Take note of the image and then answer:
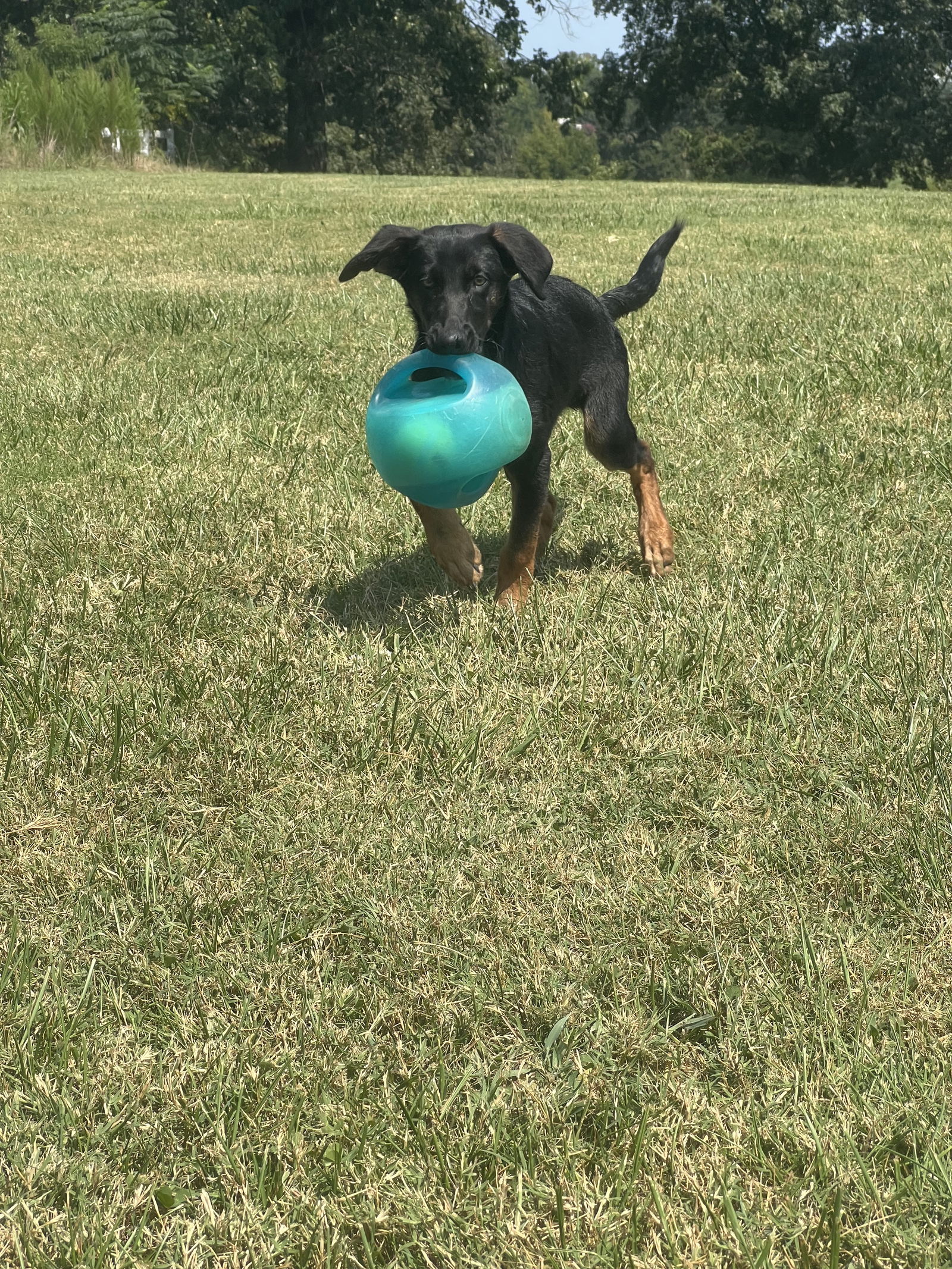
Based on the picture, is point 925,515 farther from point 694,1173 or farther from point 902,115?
point 902,115

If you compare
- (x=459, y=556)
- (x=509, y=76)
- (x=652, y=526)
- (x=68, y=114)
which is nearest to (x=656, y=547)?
(x=652, y=526)

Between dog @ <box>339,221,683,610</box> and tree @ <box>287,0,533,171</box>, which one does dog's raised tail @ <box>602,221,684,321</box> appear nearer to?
dog @ <box>339,221,683,610</box>

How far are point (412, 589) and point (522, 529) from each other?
1.46ft

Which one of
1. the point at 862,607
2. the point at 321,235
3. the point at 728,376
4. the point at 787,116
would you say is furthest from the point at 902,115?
the point at 862,607

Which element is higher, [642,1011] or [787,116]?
[787,116]

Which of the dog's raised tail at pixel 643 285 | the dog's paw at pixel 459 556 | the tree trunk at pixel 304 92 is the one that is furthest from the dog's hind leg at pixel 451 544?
the tree trunk at pixel 304 92

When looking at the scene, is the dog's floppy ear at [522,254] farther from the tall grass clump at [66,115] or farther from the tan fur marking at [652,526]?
the tall grass clump at [66,115]

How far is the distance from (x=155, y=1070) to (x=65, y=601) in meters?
1.90

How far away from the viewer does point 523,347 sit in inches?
142

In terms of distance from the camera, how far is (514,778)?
8.89 feet

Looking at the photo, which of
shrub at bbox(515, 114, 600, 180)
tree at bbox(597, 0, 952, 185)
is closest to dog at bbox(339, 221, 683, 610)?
tree at bbox(597, 0, 952, 185)

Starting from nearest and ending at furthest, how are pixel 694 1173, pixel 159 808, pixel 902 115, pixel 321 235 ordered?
pixel 694 1173, pixel 159 808, pixel 321 235, pixel 902 115

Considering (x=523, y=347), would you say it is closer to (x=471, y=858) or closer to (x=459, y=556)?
(x=459, y=556)

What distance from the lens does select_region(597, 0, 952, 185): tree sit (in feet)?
131
